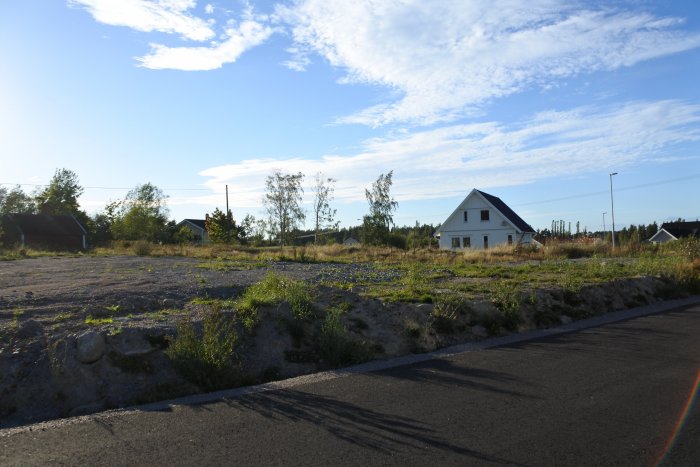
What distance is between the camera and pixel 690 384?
6.67 meters

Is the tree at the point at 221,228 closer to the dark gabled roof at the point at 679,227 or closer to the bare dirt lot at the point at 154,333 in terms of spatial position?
the bare dirt lot at the point at 154,333

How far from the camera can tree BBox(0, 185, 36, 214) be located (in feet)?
273

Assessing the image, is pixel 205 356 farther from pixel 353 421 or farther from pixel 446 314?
pixel 446 314

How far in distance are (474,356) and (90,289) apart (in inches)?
355

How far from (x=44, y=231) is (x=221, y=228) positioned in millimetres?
21888

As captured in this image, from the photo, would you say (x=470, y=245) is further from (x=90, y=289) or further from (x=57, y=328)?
(x=57, y=328)

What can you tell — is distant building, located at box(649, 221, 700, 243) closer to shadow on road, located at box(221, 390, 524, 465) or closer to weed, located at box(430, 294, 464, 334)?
weed, located at box(430, 294, 464, 334)

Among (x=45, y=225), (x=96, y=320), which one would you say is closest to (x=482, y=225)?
(x=45, y=225)

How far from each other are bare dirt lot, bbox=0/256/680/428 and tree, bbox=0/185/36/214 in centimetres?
8215

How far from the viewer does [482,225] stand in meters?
59.2

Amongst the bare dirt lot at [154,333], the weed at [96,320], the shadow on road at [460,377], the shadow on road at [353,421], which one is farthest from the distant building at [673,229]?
the shadow on road at [353,421]

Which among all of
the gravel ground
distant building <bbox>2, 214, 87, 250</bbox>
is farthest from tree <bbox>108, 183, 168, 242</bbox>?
the gravel ground

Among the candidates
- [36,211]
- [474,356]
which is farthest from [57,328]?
[36,211]

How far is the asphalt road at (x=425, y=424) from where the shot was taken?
4633mm
